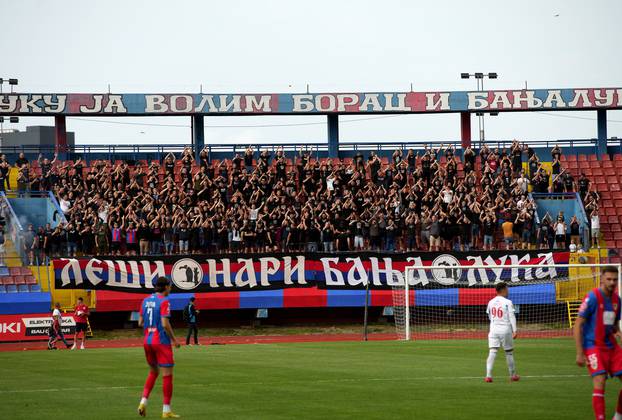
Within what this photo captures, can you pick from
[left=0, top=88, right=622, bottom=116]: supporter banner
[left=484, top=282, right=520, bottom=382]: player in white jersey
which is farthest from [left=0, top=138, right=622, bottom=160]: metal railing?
[left=484, top=282, right=520, bottom=382]: player in white jersey

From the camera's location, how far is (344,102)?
2292 inches

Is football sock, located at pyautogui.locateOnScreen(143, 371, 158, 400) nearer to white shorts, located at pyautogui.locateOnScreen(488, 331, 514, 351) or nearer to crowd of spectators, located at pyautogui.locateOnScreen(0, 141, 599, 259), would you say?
white shorts, located at pyautogui.locateOnScreen(488, 331, 514, 351)

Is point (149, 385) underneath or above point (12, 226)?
underneath

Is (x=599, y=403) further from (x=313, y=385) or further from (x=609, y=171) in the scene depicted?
(x=609, y=171)

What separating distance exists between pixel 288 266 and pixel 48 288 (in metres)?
10.5

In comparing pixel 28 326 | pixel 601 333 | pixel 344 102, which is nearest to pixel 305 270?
pixel 28 326

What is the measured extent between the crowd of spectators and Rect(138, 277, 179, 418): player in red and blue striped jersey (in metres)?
28.6

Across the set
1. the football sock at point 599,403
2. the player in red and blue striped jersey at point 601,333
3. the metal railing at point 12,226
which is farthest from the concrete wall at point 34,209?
the football sock at point 599,403

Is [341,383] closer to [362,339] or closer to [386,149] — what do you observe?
[362,339]

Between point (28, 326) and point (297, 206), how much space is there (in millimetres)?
14376

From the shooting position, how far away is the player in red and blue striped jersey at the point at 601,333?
1441cm

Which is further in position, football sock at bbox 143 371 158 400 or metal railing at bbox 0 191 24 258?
metal railing at bbox 0 191 24 258

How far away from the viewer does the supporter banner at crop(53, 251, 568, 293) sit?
4472 cm

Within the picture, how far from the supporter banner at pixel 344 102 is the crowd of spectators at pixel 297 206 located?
6422 millimetres
